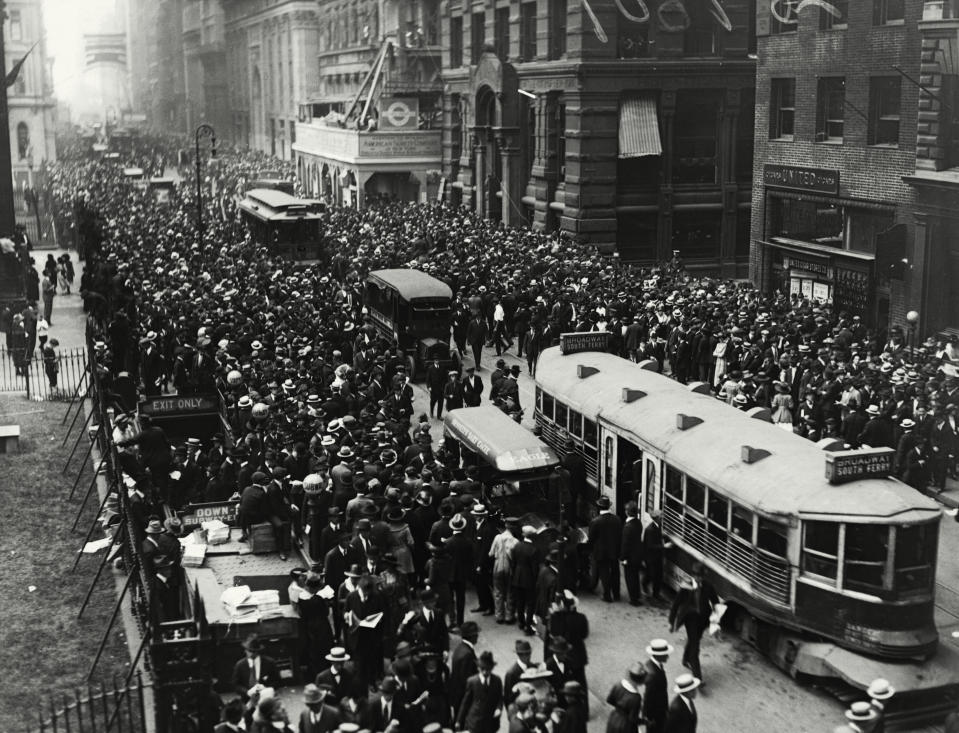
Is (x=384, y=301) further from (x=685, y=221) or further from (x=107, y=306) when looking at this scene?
(x=685, y=221)

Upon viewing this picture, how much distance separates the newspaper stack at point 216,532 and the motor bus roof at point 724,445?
19.5ft

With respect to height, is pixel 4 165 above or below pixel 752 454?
above

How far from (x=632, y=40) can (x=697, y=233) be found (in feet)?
26.4

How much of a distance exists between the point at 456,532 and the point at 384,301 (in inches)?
650

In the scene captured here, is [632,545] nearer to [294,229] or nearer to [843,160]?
[843,160]

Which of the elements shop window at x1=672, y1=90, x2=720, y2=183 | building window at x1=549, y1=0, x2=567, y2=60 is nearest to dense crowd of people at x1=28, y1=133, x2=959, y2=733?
shop window at x1=672, y1=90, x2=720, y2=183

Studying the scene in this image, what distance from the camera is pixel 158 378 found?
28469 millimetres

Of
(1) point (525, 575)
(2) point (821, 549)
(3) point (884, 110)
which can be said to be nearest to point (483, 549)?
(1) point (525, 575)

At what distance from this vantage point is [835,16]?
3416 cm

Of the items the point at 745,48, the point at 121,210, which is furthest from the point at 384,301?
the point at 121,210

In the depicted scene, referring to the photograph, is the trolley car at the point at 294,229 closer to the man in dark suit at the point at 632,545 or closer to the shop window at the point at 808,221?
the shop window at the point at 808,221

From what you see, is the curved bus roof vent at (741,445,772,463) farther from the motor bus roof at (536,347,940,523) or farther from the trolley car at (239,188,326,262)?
the trolley car at (239,188,326,262)

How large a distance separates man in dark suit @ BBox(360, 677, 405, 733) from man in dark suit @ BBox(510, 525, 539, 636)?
4.34 m

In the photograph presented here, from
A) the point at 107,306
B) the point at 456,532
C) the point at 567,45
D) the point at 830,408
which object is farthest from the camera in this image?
the point at 567,45
